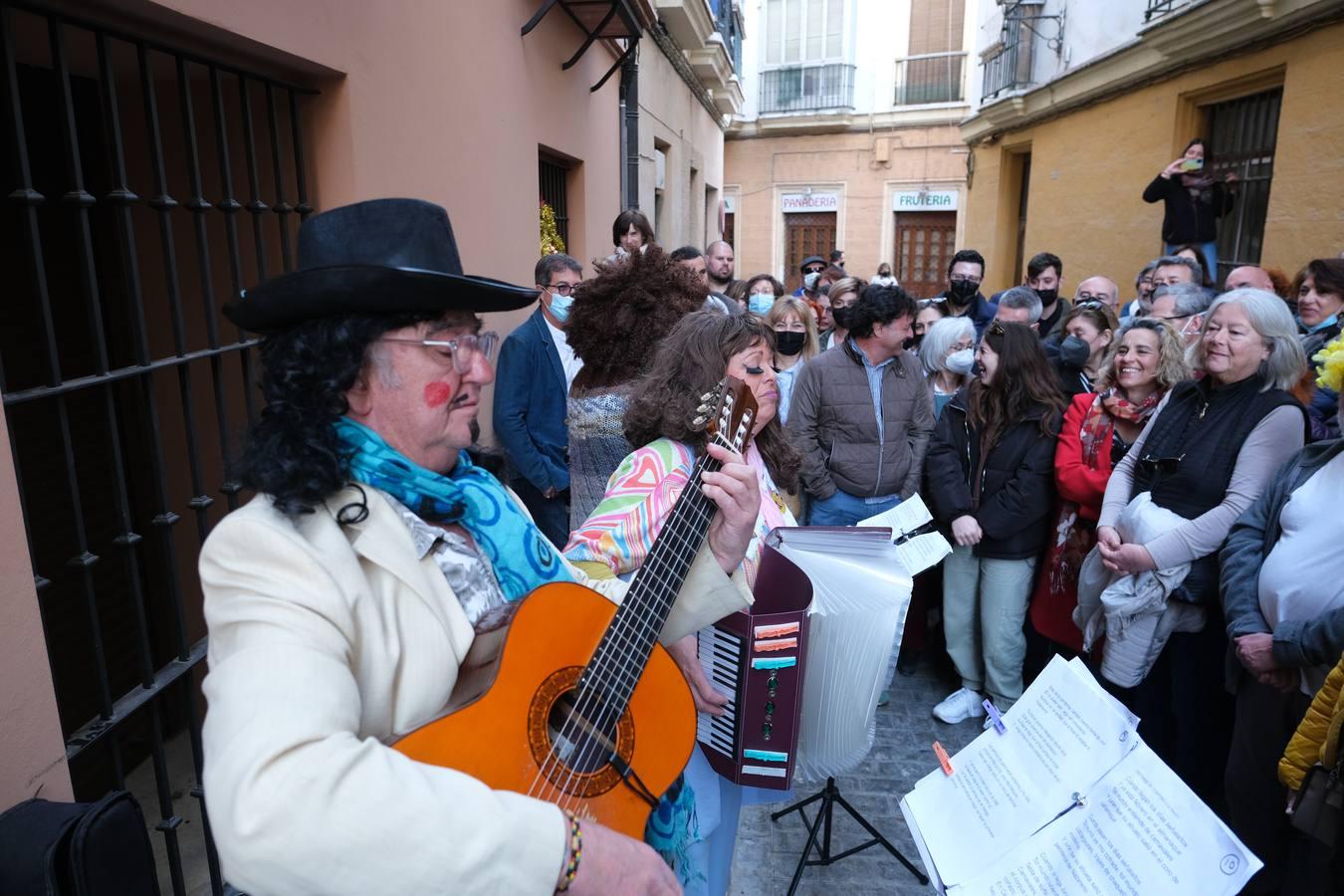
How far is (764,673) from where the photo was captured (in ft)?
6.65

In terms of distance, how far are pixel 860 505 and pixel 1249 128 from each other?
7087mm

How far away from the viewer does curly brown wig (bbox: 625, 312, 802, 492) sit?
2.30 meters

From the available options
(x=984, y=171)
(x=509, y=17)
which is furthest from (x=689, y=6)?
(x=984, y=171)

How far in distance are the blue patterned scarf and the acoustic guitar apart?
0.14 metres

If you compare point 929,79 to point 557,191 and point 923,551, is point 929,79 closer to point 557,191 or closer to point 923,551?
point 557,191

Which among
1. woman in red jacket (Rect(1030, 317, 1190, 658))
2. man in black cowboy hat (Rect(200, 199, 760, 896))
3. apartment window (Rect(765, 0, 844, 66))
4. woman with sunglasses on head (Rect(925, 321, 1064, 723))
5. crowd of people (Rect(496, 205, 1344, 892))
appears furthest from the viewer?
apartment window (Rect(765, 0, 844, 66))

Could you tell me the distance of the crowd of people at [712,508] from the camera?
1064 millimetres

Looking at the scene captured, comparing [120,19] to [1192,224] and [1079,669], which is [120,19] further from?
[1192,224]

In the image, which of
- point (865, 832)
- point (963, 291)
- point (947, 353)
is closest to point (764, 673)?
point (865, 832)

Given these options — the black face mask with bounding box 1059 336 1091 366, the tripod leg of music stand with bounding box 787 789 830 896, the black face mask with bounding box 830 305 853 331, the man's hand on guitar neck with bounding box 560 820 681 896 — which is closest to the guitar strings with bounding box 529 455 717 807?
the man's hand on guitar neck with bounding box 560 820 681 896

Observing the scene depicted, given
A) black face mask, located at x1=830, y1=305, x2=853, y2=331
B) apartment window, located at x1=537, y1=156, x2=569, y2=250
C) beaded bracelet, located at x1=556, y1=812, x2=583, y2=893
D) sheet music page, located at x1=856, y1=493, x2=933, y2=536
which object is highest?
apartment window, located at x1=537, y1=156, x2=569, y2=250

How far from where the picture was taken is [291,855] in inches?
37.9

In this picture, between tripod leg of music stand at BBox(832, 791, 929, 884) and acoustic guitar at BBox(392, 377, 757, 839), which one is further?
tripod leg of music stand at BBox(832, 791, 929, 884)

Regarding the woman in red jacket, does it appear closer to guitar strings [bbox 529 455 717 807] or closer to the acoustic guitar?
guitar strings [bbox 529 455 717 807]
